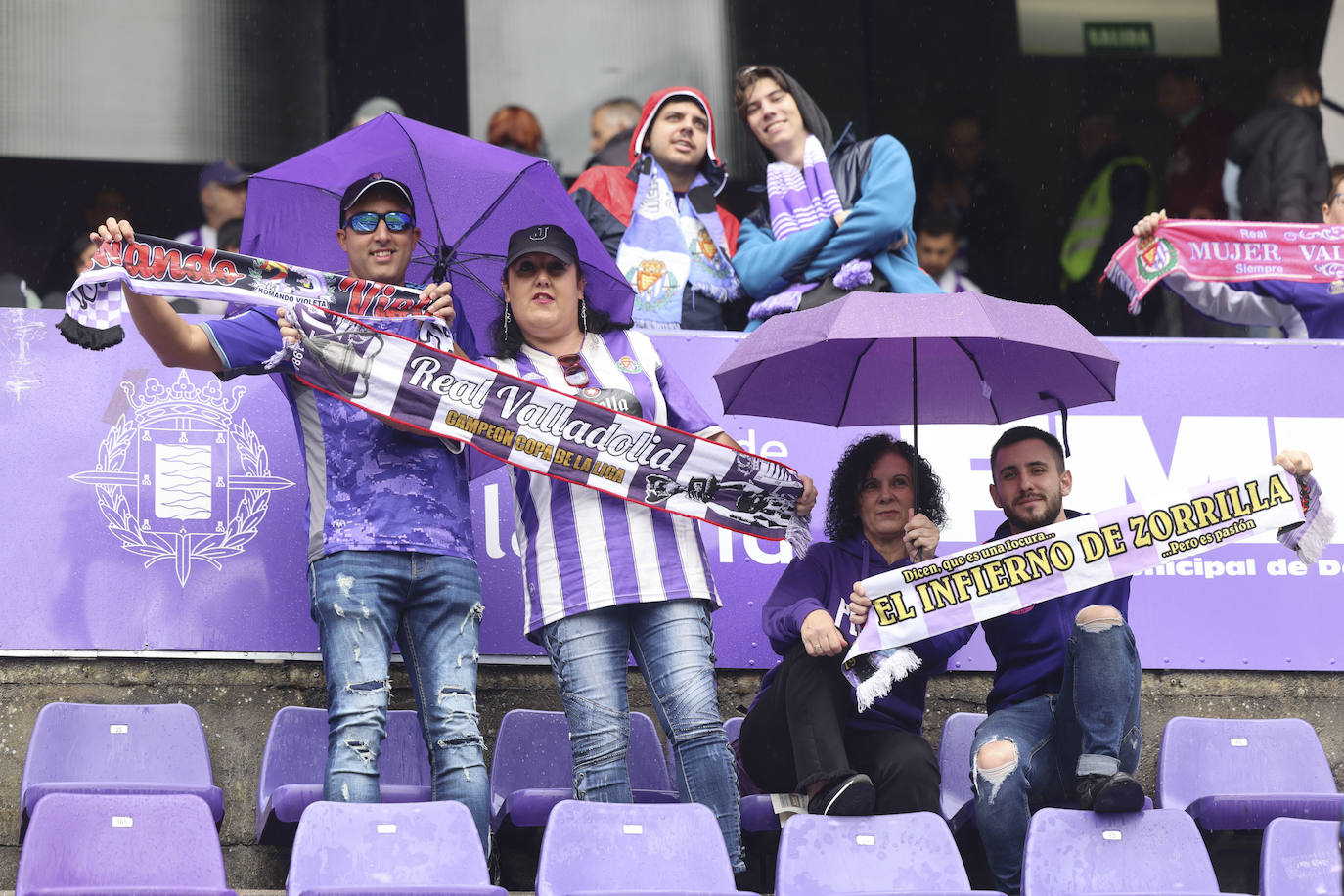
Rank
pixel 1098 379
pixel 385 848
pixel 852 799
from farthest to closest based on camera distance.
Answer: pixel 1098 379
pixel 852 799
pixel 385 848

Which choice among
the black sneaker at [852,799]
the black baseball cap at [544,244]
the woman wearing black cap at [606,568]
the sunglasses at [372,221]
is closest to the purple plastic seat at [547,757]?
the woman wearing black cap at [606,568]

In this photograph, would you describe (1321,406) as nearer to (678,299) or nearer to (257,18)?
(678,299)

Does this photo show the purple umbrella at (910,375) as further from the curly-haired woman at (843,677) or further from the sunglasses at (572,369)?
the sunglasses at (572,369)

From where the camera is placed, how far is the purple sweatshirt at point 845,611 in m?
4.48

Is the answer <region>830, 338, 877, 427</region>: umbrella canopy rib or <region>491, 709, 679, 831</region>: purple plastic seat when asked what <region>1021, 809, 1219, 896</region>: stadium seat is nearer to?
<region>491, 709, 679, 831</region>: purple plastic seat

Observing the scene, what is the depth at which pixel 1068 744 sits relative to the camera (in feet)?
14.3

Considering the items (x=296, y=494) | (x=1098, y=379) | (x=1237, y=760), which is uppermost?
(x=1098, y=379)

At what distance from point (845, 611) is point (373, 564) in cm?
131

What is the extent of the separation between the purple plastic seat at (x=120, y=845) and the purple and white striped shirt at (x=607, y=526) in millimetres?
1023

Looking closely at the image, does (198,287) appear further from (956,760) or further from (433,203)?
(956,760)

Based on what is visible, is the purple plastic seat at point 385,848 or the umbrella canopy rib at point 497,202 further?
the umbrella canopy rib at point 497,202

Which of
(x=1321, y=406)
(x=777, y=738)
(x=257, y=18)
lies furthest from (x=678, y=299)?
(x=257, y=18)

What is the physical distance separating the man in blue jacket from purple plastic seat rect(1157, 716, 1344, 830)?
0.62 meters

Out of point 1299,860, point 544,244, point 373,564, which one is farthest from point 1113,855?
point 544,244
